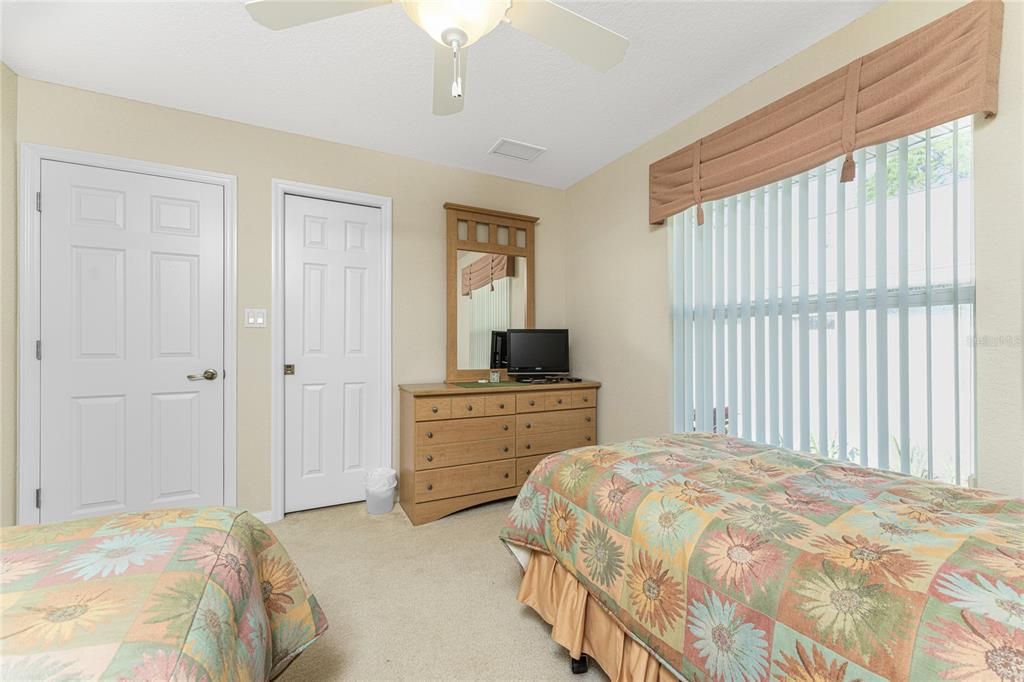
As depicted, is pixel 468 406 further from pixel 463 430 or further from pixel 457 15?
pixel 457 15

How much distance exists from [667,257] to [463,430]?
72.9 inches

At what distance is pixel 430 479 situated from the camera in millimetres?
2717

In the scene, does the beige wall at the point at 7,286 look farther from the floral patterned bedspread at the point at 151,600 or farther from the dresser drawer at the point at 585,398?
the dresser drawer at the point at 585,398

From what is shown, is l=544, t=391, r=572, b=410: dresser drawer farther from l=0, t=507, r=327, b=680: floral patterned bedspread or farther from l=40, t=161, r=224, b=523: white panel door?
l=40, t=161, r=224, b=523: white panel door

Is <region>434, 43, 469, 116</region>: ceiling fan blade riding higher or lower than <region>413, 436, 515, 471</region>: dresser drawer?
higher

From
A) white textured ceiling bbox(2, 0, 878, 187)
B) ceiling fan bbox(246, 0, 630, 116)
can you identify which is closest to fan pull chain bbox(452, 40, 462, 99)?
ceiling fan bbox(246, 0, 630, 116)

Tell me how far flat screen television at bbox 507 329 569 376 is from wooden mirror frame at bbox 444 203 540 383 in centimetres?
19

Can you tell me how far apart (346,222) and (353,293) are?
53 centimetres

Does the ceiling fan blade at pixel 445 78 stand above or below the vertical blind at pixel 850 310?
above

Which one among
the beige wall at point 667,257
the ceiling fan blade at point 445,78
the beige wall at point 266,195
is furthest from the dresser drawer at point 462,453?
the ceiling fan blade at point 445,78

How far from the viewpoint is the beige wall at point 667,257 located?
1.43m

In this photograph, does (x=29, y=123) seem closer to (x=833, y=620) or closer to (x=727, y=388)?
(x=833, y=620)

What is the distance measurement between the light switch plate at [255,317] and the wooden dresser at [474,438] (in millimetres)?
1044

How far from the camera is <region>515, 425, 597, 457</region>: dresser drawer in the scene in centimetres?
305
